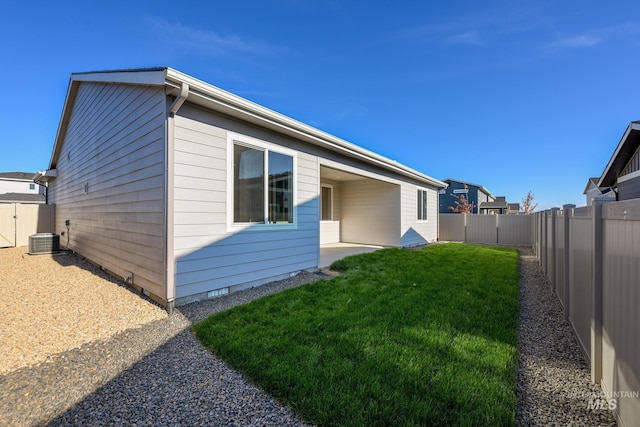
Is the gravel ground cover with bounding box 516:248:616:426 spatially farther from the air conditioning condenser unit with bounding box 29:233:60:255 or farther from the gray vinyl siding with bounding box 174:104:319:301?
the air conditioning condenser unit with bounding box 29:233:60:255

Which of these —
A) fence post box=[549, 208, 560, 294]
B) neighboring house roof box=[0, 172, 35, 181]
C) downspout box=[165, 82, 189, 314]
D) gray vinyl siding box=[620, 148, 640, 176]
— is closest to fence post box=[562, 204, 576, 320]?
fence post box=[549, 208, 560, 294]

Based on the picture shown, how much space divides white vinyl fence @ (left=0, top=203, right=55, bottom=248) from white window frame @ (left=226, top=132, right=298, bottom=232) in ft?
39.6

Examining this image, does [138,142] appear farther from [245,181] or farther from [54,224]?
[54,224]

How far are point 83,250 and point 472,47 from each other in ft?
43.9

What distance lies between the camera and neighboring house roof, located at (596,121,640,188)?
865 cm

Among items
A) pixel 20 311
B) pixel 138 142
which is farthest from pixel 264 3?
pixel 20 311

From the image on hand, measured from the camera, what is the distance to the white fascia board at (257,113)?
157 inches

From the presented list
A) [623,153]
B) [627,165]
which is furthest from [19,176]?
[627,165]

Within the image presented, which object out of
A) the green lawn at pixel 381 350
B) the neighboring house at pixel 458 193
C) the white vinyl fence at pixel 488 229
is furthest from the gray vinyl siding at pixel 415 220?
the neighboring house at pixel 458 193

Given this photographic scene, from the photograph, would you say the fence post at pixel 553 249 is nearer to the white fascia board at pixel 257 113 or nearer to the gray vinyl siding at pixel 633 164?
the white fascia board at pixel 257 113

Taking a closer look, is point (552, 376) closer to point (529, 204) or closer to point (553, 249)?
point (553, 249)

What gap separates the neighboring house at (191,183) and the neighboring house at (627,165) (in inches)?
346

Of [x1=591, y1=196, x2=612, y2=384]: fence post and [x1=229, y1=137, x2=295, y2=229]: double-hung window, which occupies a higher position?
A: [x1=229, y1=137, x2=295, y2=229]: double-hung window

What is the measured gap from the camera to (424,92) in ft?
38.5
